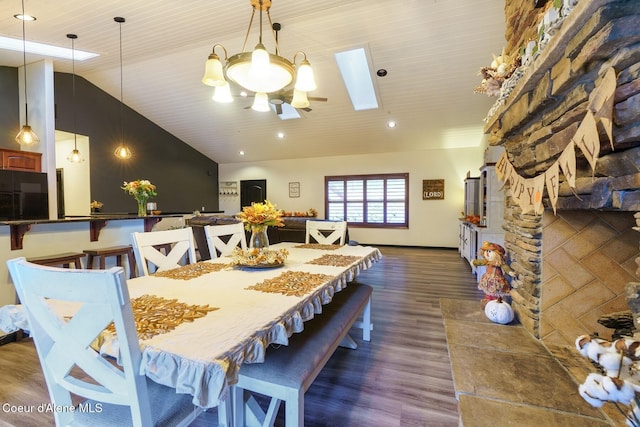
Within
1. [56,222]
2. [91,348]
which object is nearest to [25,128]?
[56,222]

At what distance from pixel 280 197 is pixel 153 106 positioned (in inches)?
158

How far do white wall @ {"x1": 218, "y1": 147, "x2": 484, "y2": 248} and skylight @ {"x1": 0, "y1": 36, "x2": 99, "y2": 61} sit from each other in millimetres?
4963

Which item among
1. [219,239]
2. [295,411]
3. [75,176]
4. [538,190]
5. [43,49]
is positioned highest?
[43,49]

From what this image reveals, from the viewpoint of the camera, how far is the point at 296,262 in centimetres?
214

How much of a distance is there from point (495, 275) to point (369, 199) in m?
5.96

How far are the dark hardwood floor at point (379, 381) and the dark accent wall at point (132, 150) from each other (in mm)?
4732

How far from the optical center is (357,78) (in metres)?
5.65

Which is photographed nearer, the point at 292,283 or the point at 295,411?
the point at 295,411

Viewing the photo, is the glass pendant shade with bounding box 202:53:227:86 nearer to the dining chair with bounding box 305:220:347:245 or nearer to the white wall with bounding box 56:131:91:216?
the dining chair with bounding box 305:220:347:245

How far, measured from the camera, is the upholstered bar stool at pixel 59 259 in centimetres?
265

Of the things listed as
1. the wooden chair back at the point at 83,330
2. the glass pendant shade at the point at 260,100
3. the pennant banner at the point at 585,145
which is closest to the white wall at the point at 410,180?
the glass pendant shade at the point at 260,100

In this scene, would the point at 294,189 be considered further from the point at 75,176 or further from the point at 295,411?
the point at 295,411

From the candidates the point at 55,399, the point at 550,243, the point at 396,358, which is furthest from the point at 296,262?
the point at 550,243

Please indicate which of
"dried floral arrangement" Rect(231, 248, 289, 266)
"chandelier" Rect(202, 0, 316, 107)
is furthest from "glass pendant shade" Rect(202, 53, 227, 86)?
"dried floral arrangement" Rect(231, 248, 289, 266)
